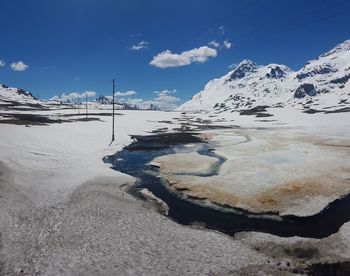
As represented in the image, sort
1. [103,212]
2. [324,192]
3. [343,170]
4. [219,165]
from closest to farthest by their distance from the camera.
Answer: [103,212] < [324,192] < [343,170] < [219,165]

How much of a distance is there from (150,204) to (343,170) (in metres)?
23.7

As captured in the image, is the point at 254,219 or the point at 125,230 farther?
the point at 254,219

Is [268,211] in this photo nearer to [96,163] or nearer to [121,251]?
[121,251]

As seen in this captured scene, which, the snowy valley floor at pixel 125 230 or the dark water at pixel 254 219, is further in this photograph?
the dark water at pixel 254 219

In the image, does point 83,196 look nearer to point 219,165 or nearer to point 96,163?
point 96,163

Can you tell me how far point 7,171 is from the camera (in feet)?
113

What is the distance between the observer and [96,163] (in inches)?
1673

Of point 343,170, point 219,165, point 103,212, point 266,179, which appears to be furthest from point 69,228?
point 343,170

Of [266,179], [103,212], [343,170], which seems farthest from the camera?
[343,170]

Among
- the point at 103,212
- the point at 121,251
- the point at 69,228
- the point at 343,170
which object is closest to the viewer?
the point at 121,251

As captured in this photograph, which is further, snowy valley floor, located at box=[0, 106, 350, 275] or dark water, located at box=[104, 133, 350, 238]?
dark water, located at box=[104, 133, 350, 238]

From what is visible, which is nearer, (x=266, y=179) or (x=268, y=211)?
(x=268, y=211)

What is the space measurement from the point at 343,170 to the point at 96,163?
98.5ft

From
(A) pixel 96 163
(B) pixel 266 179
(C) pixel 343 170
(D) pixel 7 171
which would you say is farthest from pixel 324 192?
(D) pixel 7 171
